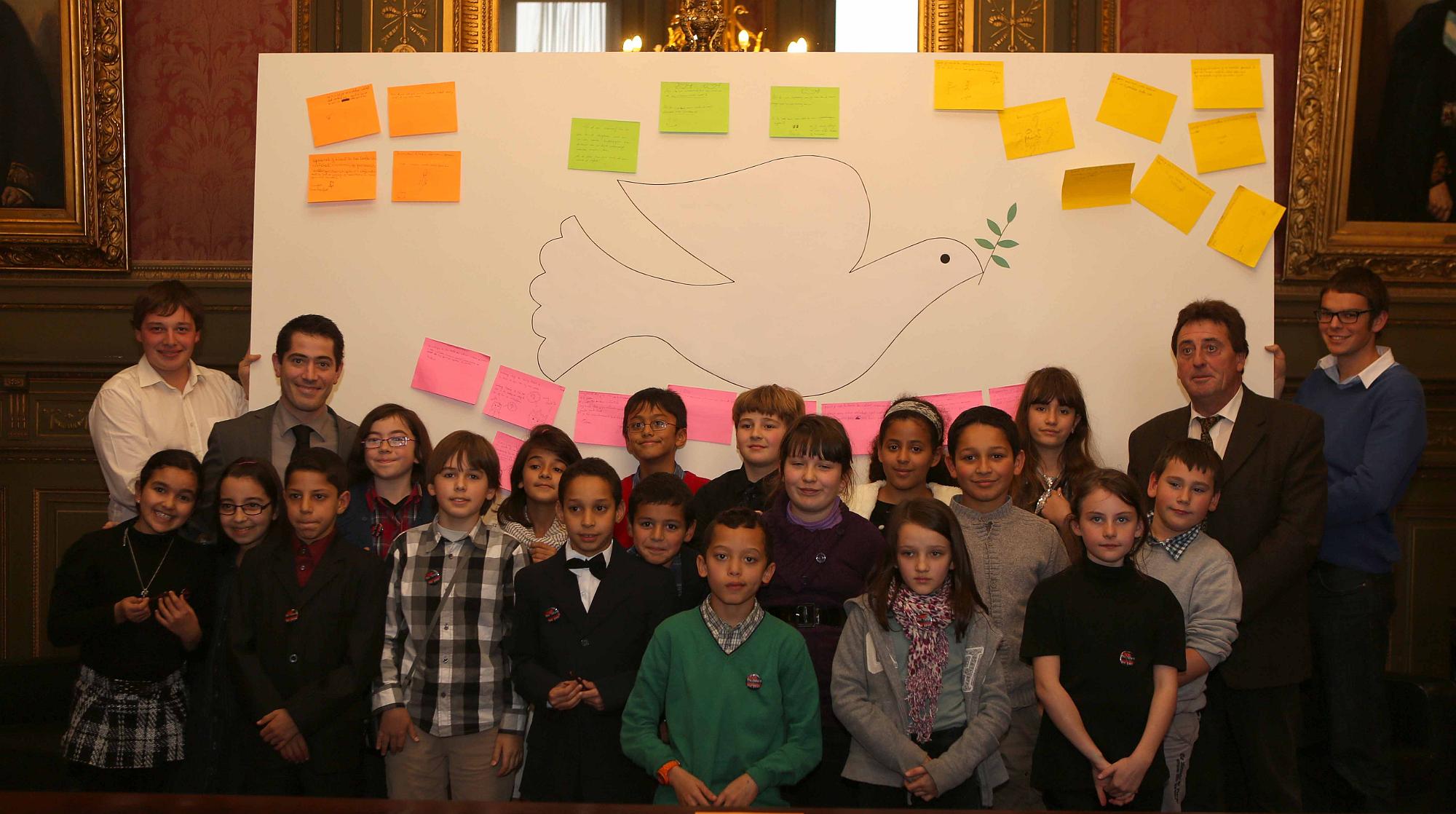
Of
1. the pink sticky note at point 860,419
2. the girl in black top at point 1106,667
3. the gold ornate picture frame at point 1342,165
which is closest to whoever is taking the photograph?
the girl in black top at point 1106,667

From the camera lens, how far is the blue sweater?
2.78m

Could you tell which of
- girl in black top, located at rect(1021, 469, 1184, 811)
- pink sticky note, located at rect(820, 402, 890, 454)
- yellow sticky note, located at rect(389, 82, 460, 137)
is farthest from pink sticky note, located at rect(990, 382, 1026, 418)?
yellow sticky note, located at rect(389, 82, 460, 137)

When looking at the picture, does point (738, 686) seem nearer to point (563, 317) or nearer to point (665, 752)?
point (665, 752)

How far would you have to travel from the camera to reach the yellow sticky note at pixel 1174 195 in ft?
10.5

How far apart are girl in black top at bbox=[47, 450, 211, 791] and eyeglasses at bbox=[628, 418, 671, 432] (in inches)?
43.8

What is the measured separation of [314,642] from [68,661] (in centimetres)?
121

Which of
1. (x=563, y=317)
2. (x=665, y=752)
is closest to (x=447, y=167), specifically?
(x=563, y=317)

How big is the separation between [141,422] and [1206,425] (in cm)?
287

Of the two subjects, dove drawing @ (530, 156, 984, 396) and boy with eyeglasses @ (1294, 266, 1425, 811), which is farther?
dove drawing @ (530, 156, 984, 396)

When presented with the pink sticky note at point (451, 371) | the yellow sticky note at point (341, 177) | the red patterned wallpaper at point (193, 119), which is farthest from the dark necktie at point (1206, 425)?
the red patterned wallpaper at point (193, 119)

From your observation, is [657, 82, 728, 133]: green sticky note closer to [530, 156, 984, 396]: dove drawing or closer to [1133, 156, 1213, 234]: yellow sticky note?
[530, 156, 984, 396]: dove drawing

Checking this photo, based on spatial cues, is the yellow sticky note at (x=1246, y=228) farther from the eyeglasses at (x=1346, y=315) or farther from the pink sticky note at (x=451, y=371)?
the pink sticky note at (x=451, y=371)

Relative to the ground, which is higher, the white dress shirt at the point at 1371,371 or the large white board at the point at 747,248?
the large white board at the point at 747,248

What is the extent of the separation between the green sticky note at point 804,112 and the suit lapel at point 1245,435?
1.39 m
